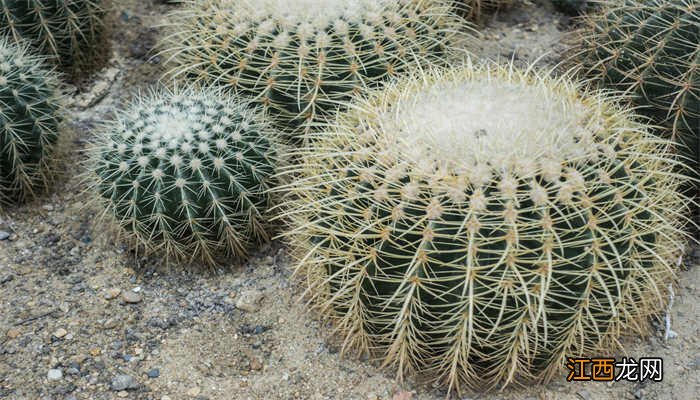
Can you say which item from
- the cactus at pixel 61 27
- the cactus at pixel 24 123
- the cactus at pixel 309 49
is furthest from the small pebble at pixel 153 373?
the cactus at pixel 61 27

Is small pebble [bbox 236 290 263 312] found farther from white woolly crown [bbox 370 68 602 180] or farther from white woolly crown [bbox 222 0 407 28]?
white woolly crown [bbox 222 0 407 28]

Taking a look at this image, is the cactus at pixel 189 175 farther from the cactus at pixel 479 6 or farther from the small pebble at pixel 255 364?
the cactus at pixel 479 6

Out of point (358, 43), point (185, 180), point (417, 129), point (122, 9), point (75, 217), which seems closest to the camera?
point (417, 129)

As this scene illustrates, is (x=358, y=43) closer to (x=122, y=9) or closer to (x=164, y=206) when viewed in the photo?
(x=164, y=206)

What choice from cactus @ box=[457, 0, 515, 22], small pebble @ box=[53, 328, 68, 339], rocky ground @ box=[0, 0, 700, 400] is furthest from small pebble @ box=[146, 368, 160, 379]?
cactus @ box=[457, 0, 515, 22]

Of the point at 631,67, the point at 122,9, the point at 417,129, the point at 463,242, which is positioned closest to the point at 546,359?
the point at 463,242

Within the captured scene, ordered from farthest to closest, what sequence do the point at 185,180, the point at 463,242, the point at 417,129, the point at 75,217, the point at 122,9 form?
the point at 122,9 < the point at 75,217 < the point at 185,180 < the point at 417,129 < the point at 463,242
